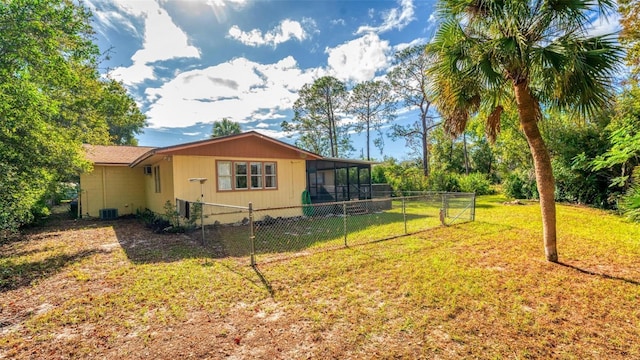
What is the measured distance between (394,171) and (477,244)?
55.9ft

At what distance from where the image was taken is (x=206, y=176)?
977 cm

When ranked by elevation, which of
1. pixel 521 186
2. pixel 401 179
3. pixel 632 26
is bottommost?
pixel 521 186

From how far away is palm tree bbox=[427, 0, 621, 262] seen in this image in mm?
4375

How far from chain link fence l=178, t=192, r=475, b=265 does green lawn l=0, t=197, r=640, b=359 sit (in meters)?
0.60

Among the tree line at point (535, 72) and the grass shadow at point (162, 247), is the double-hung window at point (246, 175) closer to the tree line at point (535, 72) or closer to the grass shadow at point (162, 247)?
the grass shadow at point (162, 247)

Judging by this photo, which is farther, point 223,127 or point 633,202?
point 223,127

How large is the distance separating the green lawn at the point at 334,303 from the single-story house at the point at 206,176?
132 inches

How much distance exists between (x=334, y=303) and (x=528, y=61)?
4937 mm

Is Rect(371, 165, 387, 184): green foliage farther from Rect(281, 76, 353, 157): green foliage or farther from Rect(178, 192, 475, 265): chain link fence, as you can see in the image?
Rect(178, 192, 475, 265): chain link fence

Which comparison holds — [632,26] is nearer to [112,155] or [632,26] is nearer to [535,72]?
[535,72]

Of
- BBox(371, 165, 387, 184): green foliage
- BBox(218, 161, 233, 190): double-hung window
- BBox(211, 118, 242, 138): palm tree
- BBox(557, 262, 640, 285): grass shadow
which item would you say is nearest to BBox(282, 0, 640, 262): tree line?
BBox(557, 262, 640, 285): grass shadow

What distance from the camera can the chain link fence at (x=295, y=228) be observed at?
6539 millimetres

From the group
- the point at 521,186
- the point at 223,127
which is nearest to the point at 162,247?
the point at 521,186

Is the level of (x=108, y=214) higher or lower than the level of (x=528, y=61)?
lower
